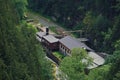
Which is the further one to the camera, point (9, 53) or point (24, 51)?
point (24, 51)

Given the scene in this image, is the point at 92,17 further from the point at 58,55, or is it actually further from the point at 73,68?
the point at 73,68

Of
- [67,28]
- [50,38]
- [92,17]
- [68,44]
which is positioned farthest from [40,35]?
[92,17]

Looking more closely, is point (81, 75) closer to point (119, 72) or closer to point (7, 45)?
point (119, 72)

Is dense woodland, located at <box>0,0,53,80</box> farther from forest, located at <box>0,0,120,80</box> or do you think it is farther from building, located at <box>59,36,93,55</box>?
building, located at <box>59,36,93,55</box>

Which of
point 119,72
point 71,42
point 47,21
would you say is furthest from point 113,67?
point 47,21

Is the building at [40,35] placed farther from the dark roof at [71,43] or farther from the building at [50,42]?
the dark roof at [71,43]

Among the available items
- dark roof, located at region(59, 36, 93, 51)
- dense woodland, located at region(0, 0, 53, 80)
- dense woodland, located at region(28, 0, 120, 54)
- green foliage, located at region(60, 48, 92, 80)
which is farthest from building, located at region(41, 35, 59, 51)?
green foliage, located at region(60, 48, 92, 80)
